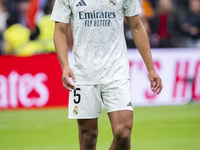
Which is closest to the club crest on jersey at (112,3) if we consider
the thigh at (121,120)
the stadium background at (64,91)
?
the thigh at (121,120)

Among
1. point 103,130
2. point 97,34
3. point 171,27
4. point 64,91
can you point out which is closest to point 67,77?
point 97,34

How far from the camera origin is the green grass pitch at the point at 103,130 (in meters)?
9.67

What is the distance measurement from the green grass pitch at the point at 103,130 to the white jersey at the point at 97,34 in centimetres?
324

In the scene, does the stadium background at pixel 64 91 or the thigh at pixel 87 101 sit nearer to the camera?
the thigh at pixel 87 101

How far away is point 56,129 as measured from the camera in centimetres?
1174

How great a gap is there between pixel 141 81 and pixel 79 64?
28.3 feet

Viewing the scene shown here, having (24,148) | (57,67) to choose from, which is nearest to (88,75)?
(24,148)

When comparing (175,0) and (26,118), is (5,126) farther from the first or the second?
(175,0)

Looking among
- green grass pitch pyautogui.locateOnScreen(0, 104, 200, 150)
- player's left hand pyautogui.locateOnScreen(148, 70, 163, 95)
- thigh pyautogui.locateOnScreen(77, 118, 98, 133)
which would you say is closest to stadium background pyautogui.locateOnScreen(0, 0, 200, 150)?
green grass pitch pyautogui.locateOnScreen(0, 104, 200, 150)

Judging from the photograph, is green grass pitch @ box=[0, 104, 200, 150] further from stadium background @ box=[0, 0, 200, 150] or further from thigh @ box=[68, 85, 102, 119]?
thigh @ box=[68, 85, 102, 119]

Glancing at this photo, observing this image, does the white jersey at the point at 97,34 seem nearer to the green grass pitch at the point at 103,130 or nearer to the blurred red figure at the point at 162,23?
the green grass pitch at the point at 103,130

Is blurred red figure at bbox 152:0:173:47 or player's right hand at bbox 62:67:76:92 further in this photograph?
blurred red figure at bbox 152:0:173:47

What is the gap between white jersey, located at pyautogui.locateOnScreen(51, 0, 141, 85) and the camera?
6.19m

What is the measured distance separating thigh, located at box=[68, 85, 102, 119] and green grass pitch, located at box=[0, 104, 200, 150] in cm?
310
